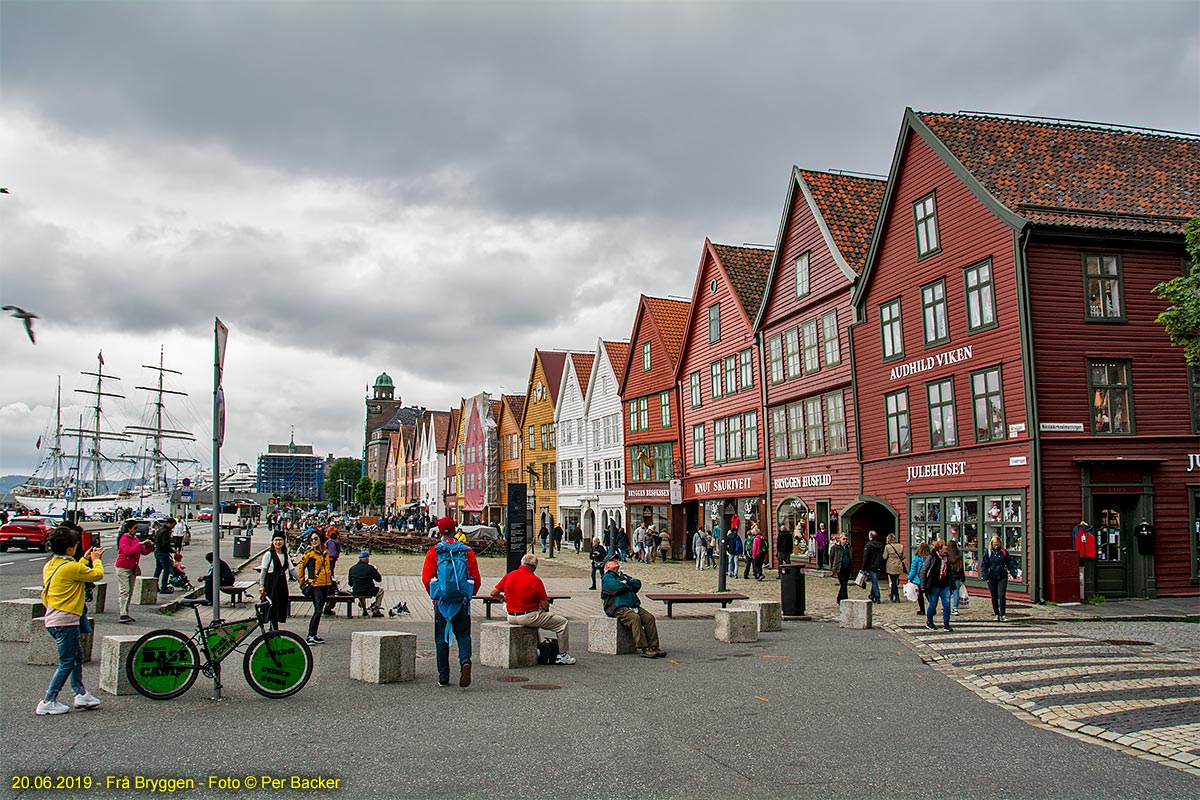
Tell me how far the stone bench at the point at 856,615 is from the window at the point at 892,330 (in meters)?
11.6

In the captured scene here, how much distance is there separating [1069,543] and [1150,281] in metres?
6.65

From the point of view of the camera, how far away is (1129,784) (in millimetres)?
7293

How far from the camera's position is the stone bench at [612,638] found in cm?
1400

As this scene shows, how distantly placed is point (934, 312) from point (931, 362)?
134 centimetres

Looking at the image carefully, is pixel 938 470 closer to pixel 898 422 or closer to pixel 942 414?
pixel 942 414

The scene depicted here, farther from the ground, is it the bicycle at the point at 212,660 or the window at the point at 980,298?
the window at the point at 980,298

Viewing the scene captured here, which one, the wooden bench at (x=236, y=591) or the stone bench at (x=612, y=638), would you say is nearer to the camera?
the stone bench at (x=612, y=638)

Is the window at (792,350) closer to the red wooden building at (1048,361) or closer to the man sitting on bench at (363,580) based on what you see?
the red wooden building at (1048,361)

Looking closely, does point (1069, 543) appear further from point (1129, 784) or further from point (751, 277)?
point (751, 277)

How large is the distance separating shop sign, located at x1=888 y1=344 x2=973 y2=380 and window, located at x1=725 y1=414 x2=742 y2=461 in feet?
34.7

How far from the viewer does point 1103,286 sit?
23.1 metres

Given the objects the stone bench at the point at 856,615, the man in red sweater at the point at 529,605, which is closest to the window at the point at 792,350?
the stone bench at the point at 856,615

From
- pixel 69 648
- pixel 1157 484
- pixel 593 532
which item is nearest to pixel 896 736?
pixel 69 648

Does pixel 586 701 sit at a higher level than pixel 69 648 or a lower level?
lower
